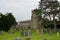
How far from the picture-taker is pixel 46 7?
62.5 metres

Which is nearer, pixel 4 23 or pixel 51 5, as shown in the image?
pixel 4 23

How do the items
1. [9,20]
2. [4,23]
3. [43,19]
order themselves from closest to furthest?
1. [4,23]
2. [9,20]
3. [43,19]

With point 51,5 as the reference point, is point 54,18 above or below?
below

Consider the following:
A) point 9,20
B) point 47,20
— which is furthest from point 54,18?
point 9,20

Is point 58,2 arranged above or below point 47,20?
above

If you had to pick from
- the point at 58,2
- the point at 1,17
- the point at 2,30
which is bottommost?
the point at 2,30

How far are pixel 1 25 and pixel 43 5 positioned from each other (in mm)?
15999

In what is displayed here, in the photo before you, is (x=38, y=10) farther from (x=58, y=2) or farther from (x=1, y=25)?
(x=1, y=25)

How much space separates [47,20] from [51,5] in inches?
192

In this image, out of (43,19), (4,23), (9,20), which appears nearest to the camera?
(4,23)

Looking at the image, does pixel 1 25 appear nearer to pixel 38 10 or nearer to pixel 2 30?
pixel 2 30

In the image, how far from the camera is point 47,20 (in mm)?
→ 61688

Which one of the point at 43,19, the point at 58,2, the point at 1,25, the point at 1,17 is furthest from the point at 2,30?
the point at 58,2

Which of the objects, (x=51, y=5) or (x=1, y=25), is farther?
(x=51, y=5)
